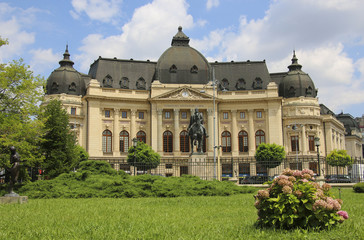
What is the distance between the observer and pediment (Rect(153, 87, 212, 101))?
70.3 meters

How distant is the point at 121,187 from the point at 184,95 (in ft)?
159

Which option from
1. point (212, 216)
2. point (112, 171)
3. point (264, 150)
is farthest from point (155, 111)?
point (212, 216)

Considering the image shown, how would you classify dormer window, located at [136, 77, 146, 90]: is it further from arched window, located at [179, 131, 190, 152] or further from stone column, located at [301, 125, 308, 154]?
stone column, located at [301, 125, 308, 154]

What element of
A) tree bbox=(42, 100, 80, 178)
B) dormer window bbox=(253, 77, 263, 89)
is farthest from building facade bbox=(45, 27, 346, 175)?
tree bbox=(42, 100, 80, 178)

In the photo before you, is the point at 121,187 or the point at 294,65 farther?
the point at 294,65

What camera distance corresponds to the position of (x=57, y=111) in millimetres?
33719

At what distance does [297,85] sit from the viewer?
252 feet

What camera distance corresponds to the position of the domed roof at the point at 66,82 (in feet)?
234

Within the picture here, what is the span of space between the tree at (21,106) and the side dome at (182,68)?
4412 centimetres

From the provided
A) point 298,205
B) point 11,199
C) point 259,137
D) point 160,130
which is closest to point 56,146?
point 11,199

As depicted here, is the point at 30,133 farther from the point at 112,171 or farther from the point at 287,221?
the point at 287,221

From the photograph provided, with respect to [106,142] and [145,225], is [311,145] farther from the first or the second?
[145,225]

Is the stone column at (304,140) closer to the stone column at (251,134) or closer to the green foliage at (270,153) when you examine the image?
the green foliage at (270,153)

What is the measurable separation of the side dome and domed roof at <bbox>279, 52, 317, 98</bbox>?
52.8 feet
